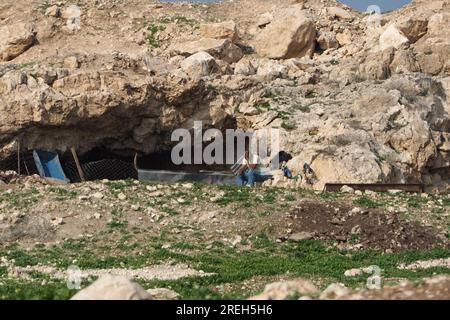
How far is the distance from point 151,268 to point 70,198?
4527 mm

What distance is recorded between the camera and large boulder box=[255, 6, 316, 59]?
3200 cm

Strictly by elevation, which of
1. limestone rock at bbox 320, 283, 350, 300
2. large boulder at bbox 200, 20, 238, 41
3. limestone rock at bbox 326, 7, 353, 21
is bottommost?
limestone rock at bbox 320, 283, 350, 300

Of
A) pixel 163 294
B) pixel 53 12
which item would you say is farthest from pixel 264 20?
pixel 163 294

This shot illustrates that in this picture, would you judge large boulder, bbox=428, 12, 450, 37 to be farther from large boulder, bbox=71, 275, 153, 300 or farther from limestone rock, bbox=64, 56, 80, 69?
large boulder, bbox=71, 275, 153, 300

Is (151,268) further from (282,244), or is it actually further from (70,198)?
(70,198)

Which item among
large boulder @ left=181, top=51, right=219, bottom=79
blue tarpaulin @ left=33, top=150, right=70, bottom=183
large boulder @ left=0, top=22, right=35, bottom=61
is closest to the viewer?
blue tarpaulin @ left=33, top=150, right=70, bottom=183

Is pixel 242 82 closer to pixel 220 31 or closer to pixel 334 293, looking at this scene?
pixel 220 31

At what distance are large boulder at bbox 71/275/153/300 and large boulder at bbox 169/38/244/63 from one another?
75.2 feet

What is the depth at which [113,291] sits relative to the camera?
7.56 m

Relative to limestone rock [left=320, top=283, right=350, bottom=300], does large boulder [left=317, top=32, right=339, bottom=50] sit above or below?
above

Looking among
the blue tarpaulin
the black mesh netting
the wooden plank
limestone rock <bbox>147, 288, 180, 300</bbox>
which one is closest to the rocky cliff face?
the black mesh netting

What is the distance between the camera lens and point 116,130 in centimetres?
2528
